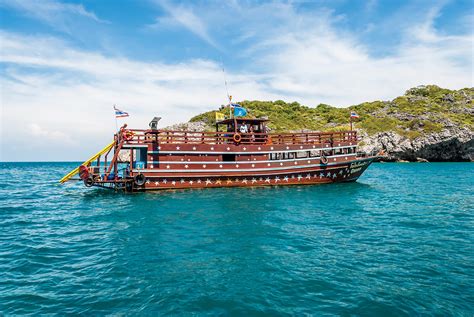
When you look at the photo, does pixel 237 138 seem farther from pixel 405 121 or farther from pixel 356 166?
pixel 405 121

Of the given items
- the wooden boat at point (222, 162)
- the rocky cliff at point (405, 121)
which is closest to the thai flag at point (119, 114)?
the wooden boat at point (222, 162)

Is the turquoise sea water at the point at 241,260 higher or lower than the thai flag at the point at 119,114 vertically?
lower

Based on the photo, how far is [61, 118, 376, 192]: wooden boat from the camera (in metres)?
23.7

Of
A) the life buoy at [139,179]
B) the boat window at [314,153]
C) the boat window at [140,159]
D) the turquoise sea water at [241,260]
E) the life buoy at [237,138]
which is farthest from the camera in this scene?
the boat window at [314,153]

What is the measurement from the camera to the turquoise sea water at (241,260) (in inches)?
262

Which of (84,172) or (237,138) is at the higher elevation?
(237,138)

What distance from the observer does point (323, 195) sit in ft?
70.2

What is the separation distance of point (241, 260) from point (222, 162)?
54.2 feet

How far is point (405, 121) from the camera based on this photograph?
3049 inches

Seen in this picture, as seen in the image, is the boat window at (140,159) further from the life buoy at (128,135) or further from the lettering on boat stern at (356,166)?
the lettering on boat stern at (356,166)

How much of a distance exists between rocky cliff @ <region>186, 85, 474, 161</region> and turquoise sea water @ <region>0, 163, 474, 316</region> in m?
53.8

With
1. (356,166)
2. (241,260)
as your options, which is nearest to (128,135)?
(241,260)

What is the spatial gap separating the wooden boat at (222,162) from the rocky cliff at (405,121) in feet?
133

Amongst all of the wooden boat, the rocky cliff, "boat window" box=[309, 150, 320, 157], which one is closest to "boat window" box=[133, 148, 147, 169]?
the wooden boat
